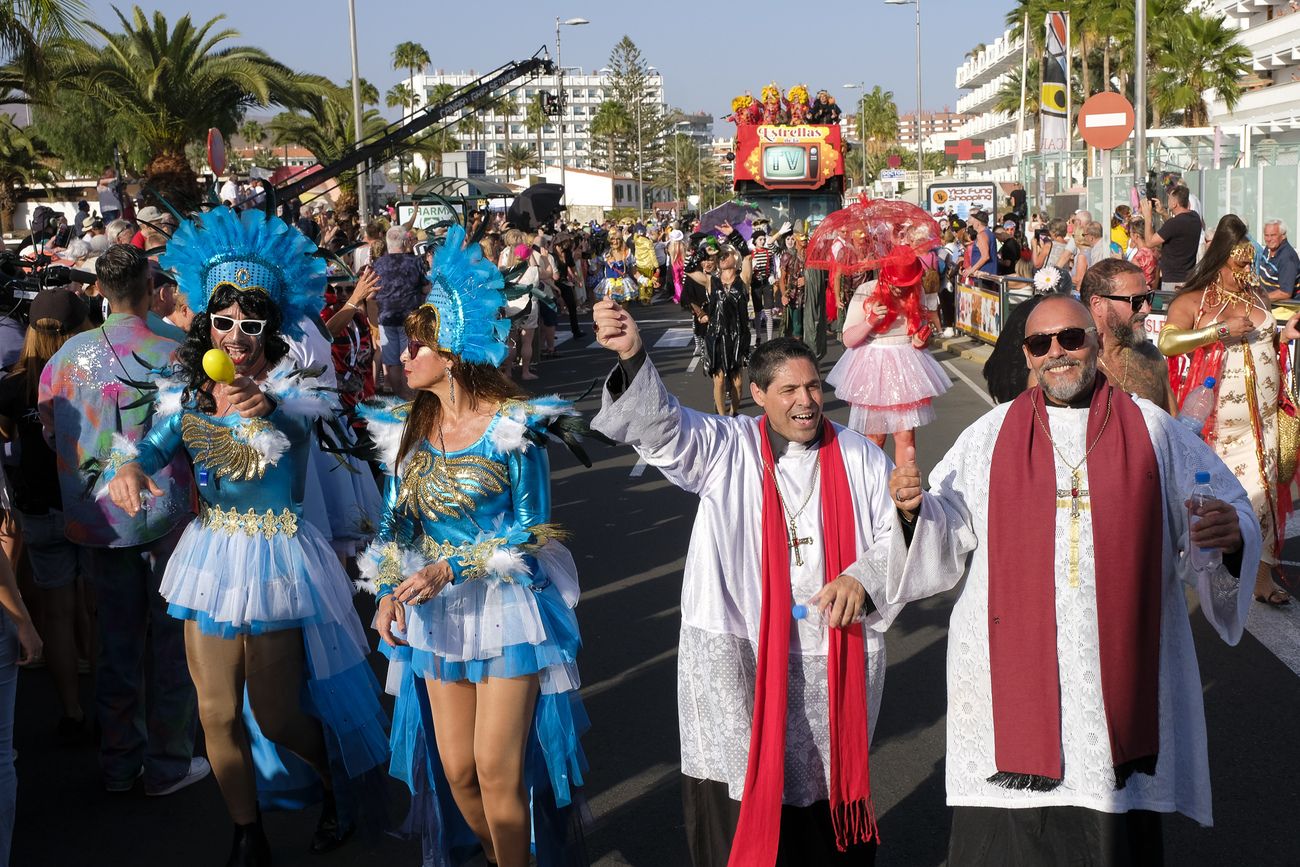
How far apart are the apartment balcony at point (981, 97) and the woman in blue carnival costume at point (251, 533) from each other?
299 ft

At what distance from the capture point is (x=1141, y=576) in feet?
11.5

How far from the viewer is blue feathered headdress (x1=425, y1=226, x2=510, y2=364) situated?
4230 millimetres

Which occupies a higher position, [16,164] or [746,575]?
[16,164]

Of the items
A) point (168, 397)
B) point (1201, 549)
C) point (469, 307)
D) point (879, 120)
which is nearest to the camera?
point (1201, 549)

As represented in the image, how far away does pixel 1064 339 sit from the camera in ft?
12.0

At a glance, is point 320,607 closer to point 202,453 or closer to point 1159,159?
point 202,453

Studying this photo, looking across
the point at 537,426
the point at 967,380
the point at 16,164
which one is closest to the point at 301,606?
the point at 537,426

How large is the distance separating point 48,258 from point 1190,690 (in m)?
8.16

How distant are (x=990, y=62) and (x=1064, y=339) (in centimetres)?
9553

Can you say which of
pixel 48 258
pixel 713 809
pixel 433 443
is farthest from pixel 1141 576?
pixel 48 258

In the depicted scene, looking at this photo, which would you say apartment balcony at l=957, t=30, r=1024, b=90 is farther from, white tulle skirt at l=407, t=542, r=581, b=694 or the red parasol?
white tulle skirt at l=407, t=542, r=581, b=694

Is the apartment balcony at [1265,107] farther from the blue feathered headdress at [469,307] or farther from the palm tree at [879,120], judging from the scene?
the palm tree at [879,120]

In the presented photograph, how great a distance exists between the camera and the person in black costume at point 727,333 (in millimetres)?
13258

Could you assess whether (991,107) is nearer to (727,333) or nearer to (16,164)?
(16,164)
